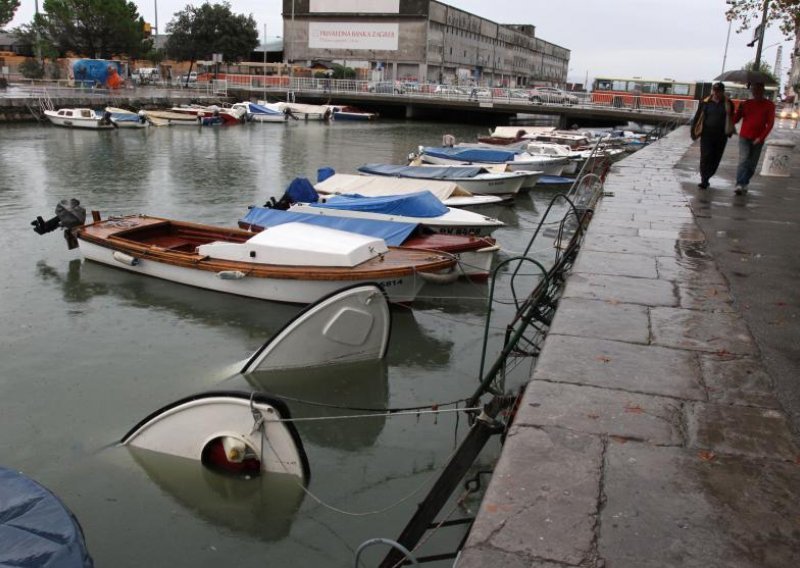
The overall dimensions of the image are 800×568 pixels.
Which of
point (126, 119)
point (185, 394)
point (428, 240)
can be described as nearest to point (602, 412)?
point (185, 394)

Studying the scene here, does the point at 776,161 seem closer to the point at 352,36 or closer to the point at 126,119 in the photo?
the point at 126,119

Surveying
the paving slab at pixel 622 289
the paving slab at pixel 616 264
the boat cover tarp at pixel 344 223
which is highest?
the paving slab at pixel 616 264

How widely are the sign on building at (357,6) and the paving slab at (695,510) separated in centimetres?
7783

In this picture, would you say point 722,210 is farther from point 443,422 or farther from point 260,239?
point 260,239

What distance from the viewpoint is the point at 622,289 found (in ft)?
19.9

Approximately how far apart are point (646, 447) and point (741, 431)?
0.56 m

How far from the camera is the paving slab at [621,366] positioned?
167 inches

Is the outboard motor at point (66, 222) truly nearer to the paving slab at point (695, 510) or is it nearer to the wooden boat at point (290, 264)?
the wooden boat at point (290, 264)

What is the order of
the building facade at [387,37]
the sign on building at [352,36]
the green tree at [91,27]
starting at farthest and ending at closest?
Answer: the sign on building at [352,36], the building facade at [387,37], the green tree at [91,27]

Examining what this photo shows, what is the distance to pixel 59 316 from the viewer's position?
10633 millimetres

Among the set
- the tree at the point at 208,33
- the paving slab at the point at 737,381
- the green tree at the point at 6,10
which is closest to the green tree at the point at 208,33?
the tree at the point at 208,33

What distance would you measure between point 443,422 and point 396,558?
118 inches

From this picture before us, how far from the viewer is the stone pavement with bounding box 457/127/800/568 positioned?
2834mm

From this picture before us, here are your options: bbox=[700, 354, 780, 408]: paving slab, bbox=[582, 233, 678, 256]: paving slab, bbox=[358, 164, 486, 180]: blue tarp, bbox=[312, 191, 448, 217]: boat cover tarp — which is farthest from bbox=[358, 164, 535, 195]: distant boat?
bbox=[700, 354, 780, 408]: paving slab
